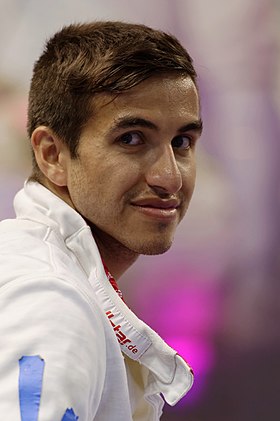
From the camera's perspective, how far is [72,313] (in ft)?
3.09

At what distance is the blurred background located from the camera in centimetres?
259

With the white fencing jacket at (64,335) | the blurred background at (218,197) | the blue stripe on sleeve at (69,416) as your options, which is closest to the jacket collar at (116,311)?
the white fencing jacket at (64,335)

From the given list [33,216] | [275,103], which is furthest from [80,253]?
[275,103]

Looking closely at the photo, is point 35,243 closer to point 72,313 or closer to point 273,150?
point 72,313

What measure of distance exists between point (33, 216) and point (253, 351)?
1492 mm

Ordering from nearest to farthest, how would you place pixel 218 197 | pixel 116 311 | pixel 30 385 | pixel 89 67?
pixel 30 385 → pixel 116 311 → pixel 89 67 → pixel 218 197

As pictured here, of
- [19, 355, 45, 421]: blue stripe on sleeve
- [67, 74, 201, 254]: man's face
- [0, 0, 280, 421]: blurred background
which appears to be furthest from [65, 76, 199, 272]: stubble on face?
[0, 0, 280, 421]: blurred background

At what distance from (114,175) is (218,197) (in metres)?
1.37

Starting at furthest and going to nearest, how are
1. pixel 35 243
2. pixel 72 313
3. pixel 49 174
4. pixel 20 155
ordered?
pixel 20 155 < pixel 49 174 < pixel 35 243 < pixel 72 313

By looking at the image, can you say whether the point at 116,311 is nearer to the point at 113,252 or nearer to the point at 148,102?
the point at 113,252

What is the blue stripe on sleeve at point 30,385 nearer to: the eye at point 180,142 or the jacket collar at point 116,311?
the jacket collar at point 116,311

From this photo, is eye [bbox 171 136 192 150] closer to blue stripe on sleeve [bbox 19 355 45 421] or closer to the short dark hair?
the short dark hair

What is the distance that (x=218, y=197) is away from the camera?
8.65 ft

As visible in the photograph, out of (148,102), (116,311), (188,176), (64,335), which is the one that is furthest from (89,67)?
(64,335)
